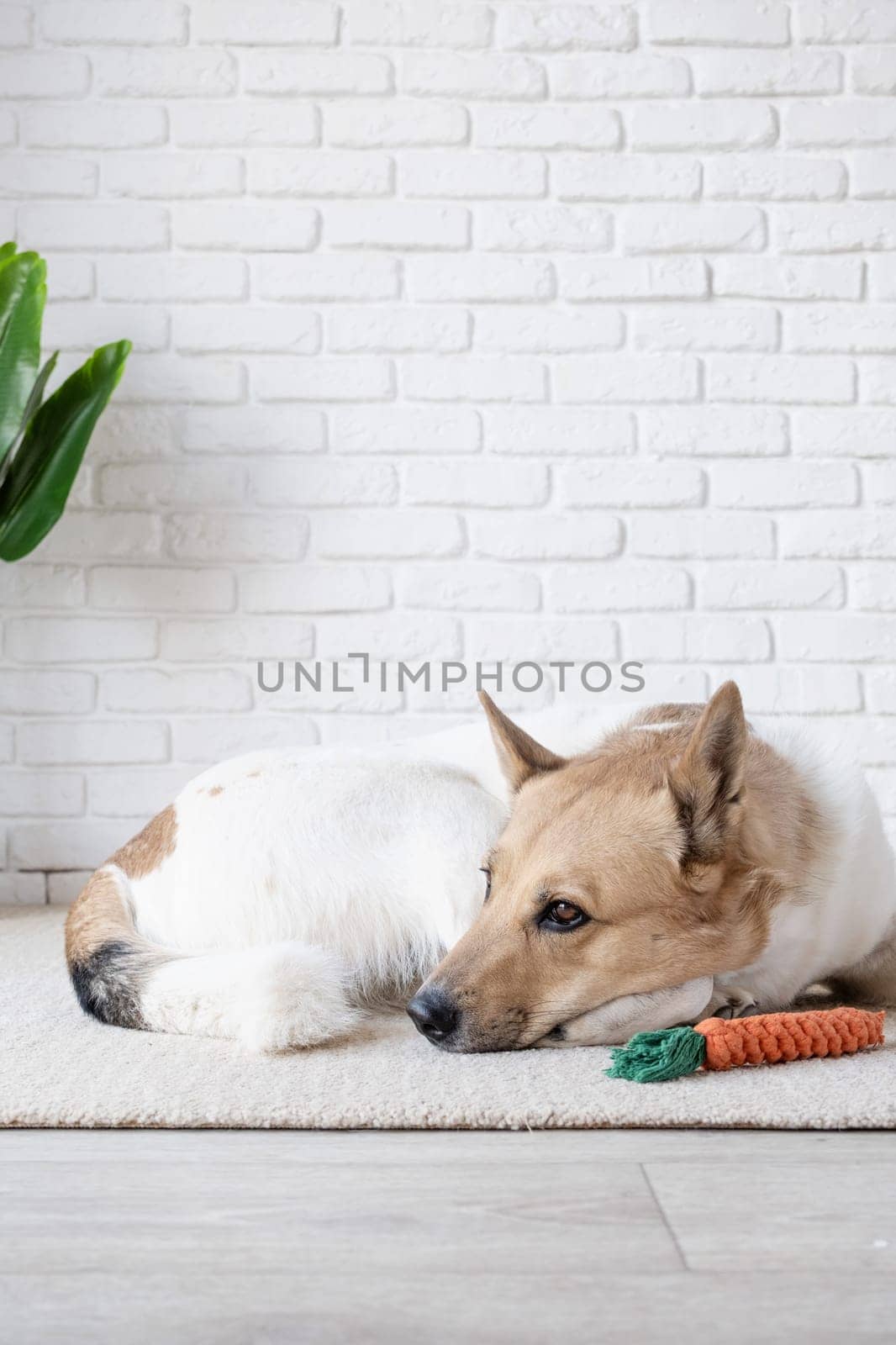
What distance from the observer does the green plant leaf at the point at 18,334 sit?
277 centimetres

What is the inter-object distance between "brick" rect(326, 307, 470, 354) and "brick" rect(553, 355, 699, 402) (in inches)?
12.3

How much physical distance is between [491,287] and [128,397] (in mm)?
1094

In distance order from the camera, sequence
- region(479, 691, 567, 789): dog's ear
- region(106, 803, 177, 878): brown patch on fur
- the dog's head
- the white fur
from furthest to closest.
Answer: region(106, 803, 177, 878): brown patch on fur → region(479, 691, 567, 789): dog's ear → the white fur → the dog's head

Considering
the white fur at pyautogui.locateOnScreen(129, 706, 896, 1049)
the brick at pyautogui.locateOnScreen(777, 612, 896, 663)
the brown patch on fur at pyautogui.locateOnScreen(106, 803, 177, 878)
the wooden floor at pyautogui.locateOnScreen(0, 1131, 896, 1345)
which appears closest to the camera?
the wooden floor at pyautogui.locateOnScreen(0, 1131, 896, 1345)

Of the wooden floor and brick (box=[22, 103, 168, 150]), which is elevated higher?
brick (box=[22, 103, 168, 150])

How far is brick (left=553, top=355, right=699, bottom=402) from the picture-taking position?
3.22 m

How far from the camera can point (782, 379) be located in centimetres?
323

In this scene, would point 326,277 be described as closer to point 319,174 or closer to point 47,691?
point 319,174

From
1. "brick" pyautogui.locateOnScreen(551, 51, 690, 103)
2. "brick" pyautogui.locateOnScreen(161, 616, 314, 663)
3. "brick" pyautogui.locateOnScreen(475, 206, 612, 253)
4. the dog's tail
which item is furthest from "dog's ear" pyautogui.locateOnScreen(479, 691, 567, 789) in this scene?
"brick" pyautogui.locateOnScreen(551, 51, 690, 103)

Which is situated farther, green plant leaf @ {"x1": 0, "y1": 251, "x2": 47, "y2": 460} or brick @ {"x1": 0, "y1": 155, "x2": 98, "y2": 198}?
brick @ {"x1": 0, "y1": 155, "x2": 98, "y2": 198}

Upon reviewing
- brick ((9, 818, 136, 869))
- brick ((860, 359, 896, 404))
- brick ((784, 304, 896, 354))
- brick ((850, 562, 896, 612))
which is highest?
brick ((784, 304, 896, 354))

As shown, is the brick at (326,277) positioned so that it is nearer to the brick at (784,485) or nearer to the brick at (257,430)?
the brick at (257,430)

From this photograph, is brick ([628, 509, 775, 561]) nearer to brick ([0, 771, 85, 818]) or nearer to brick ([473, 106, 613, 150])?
brick ([473, 106, 613, 150])

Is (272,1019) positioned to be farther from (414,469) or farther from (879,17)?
(879,17)
